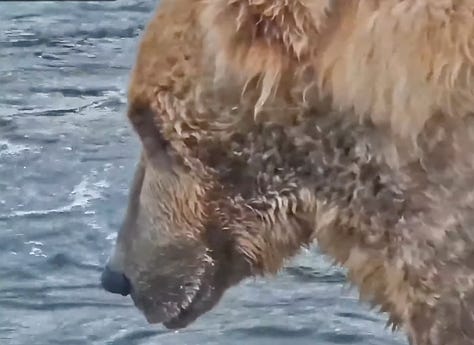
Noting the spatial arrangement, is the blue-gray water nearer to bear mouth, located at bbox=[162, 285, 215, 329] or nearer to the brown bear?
bear mouth, located at bbox=[162, 285, 215, 329]

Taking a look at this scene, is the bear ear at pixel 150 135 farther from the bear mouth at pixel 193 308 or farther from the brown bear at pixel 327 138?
the bear mouth at pixel 193 308

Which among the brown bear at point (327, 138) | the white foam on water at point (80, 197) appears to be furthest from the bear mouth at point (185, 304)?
the white foam on water at point (80, 197)

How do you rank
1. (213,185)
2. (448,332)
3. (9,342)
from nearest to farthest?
(448,332) < (213,185) < (9,342)

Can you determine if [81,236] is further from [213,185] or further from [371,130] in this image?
[371,130]

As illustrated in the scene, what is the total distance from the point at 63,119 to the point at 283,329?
2.71m

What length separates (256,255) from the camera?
2896 millimetres

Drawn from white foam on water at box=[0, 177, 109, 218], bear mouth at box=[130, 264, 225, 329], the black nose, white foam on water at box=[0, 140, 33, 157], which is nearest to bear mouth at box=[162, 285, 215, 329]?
bear mouth at box=[130, 264, 225, 329]

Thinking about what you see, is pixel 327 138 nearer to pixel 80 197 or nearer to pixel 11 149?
pixel 80 197

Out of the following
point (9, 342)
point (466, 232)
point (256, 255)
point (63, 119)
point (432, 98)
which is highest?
point (432, 98)

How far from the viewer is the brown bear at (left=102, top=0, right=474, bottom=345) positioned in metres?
2.43

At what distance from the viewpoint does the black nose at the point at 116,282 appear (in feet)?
10.3

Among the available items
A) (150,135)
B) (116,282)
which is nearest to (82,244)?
(116,282)

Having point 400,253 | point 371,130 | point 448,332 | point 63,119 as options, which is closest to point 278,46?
point 371,130

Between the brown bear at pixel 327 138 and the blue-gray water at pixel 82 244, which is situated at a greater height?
the brown bear at pixel 327 138
